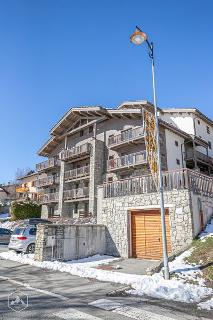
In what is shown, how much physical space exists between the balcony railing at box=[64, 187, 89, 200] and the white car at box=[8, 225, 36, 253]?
14.7m

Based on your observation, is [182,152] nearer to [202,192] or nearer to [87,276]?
[202,192]

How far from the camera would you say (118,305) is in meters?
7.19

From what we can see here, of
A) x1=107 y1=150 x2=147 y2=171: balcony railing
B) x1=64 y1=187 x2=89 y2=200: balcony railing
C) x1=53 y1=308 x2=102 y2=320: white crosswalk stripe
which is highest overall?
x1=107 y1=150 x2=147 y2=171: balcony railing

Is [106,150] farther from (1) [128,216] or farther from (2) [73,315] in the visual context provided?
(2) [73,315]

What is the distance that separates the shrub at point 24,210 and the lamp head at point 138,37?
3201 centimetres

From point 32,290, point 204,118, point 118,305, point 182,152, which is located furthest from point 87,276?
point 204,118

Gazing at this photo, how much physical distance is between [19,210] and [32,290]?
30.8 metres

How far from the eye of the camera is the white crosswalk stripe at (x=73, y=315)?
605cm

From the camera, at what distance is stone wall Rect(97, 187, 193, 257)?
13859mm

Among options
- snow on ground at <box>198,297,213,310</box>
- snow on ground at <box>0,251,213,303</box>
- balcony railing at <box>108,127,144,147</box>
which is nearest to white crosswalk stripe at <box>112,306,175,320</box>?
snow on ground at <box>198,297,213,310</box>

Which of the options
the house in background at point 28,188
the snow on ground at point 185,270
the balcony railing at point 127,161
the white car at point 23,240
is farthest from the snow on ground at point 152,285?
the house in background at point 28,188

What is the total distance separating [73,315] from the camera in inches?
246

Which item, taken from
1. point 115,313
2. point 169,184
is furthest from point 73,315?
point 169,184

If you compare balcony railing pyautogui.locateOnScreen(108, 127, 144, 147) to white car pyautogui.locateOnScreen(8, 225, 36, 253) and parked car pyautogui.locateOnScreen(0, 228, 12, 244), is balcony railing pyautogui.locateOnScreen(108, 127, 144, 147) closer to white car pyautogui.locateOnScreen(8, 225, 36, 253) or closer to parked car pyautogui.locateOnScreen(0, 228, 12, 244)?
parked car pyautogui.locateOnScreen(0, 228, 12, 244)
